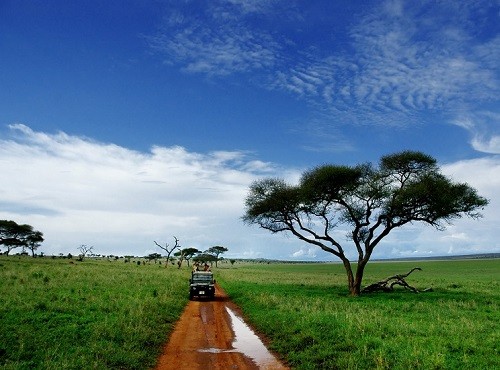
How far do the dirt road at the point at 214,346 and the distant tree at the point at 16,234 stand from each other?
323 feet

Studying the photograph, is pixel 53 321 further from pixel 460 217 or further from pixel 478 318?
pixel 460 217

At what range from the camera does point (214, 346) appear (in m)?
15.2

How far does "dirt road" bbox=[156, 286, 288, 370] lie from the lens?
1267cm

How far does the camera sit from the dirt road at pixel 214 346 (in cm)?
1267

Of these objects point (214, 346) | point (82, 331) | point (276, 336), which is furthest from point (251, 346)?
point (82, 331)

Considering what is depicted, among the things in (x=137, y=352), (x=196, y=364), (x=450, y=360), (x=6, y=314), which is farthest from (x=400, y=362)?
(x=6, y=314)

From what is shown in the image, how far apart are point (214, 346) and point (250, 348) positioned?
1.34 m

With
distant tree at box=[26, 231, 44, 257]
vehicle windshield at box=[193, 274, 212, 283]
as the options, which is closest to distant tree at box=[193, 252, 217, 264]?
distant tree at box=[26, 231, 44, 257]

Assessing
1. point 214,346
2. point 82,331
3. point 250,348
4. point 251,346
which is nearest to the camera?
point 250,348

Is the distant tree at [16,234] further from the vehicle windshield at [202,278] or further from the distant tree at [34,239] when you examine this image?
the vehicle windshield at [202,278]

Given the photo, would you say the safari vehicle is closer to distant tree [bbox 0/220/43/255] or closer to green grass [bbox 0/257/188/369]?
green grass [bbox 0/257/188/369]

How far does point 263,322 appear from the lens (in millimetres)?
19781

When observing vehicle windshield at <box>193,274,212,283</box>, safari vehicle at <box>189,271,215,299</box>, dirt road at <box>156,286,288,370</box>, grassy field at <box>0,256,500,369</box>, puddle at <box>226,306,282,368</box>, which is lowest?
puddle at <box>226,306,282,368</box>

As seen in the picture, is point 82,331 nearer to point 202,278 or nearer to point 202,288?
point 202,288
